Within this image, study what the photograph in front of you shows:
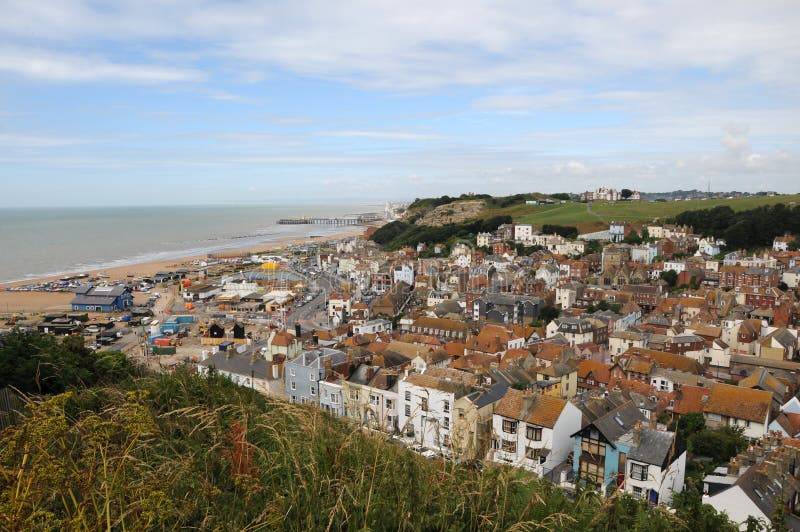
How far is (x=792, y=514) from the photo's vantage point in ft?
36.9

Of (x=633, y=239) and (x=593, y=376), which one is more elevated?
(x=633, y=239)

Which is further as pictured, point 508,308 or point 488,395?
point 508,308

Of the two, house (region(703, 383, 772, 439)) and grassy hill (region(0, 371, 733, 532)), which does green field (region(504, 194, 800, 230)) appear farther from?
grassy hill (region(0, 371, 733, 532))

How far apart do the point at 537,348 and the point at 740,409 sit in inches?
370

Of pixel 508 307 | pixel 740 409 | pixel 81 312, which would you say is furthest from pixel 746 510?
pixel 81 312

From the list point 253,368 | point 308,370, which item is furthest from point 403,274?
point 308,370

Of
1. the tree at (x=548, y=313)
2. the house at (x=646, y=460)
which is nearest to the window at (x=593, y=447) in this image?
the house at (x=646, y=460)

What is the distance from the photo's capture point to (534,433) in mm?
14758

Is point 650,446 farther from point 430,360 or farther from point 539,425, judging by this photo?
point 430,360

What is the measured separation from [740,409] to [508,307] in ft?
69.7

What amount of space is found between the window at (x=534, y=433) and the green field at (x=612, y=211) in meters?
66.7

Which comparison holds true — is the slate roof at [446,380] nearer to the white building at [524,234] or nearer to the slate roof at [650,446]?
the slate roof at [650,446]

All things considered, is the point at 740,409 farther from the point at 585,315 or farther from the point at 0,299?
the point at 0,299

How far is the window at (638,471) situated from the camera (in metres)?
12.6
